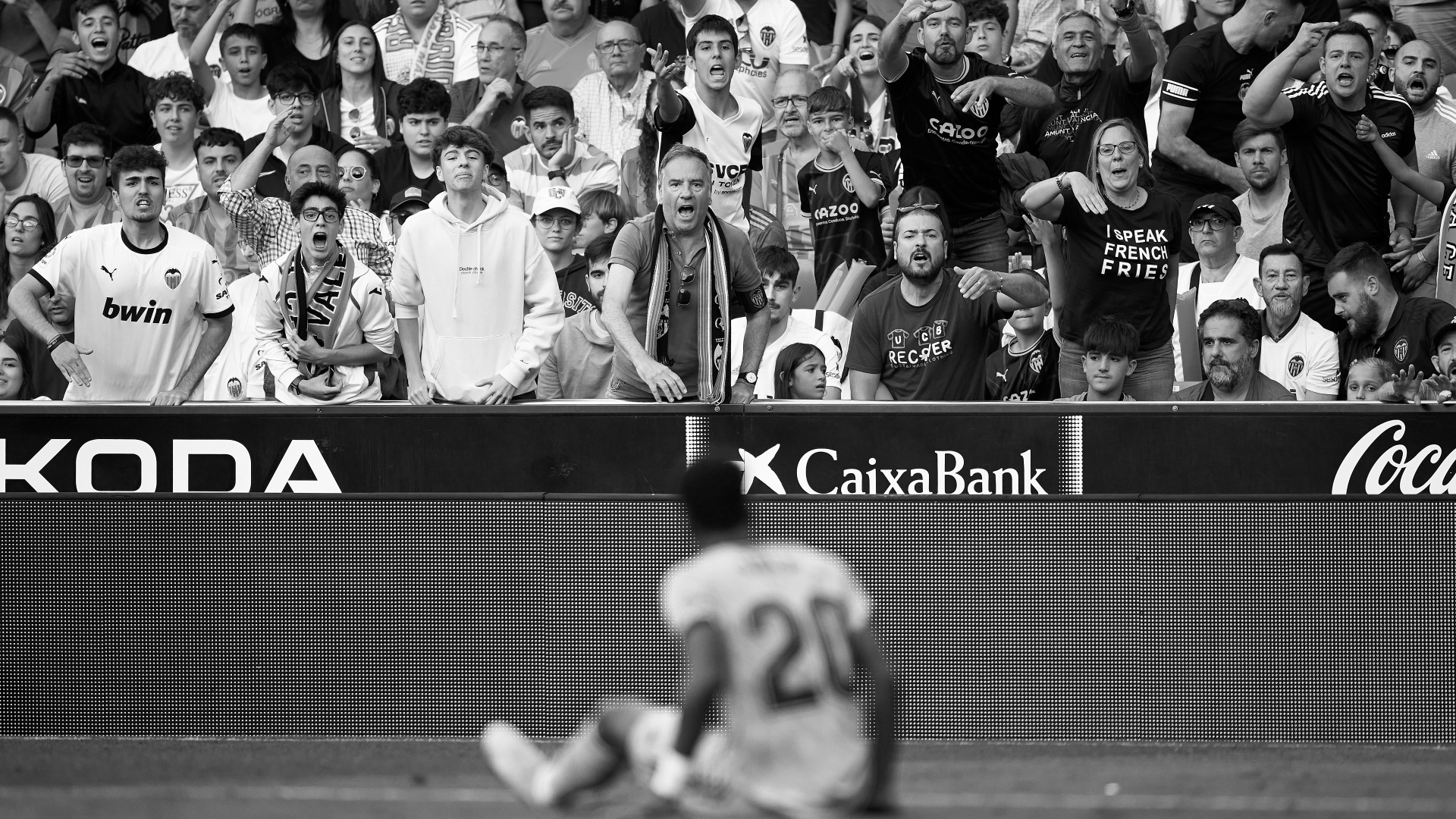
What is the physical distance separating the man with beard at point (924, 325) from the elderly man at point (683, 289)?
38.2 inches

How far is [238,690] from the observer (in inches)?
298

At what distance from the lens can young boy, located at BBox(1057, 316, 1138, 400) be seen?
28.4 ft

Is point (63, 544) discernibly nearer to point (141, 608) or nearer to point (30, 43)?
point (141, 608)

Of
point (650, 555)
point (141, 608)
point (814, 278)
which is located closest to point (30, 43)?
point (814, 278)

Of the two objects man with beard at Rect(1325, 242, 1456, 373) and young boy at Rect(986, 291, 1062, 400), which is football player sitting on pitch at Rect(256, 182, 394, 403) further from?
man with beard at Rect(1325, 242, 1456, 373)

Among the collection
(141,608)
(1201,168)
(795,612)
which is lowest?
(141,608)

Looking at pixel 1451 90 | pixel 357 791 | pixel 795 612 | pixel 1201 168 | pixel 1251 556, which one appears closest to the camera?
pixel 795 612

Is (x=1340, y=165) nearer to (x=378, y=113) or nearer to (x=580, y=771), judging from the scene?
(x=378, y=113)

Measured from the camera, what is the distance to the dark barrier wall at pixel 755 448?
24.5 feet

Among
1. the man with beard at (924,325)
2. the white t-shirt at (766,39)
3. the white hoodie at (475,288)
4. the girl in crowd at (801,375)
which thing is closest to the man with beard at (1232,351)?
the man with beard at (924,325)

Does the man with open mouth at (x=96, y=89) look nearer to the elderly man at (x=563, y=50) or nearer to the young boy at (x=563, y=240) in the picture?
the elderly man at (x=563, y=50)

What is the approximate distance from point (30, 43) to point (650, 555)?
924 centimetres

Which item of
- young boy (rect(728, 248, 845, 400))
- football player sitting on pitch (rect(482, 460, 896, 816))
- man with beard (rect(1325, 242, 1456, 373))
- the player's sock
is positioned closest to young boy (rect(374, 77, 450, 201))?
young boy (rect(728, 248, 845, 400))

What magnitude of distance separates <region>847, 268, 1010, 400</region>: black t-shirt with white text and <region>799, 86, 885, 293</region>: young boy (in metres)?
1.97
